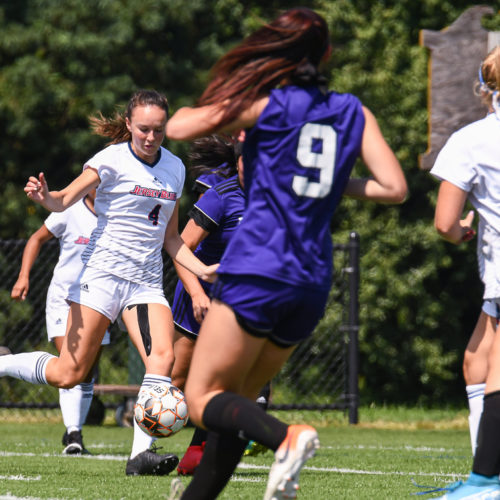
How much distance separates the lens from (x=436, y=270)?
16703 millimetres

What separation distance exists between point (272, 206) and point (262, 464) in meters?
3.72

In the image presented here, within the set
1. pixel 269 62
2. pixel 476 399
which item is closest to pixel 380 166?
pixel 269 62

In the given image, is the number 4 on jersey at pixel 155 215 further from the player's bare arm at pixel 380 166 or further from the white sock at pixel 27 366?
the player's bare arm at pixel 380 166

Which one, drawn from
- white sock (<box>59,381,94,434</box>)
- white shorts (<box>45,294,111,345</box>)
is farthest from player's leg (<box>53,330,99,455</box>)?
white shorts (<box>45,294,111,345</box>)

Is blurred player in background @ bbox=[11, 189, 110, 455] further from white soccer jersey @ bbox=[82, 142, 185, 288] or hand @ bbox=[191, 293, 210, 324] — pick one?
hand @ bbox=[191, 293, 210, 324]

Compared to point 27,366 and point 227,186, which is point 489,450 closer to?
point 227,186

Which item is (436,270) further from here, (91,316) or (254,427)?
(254,427)

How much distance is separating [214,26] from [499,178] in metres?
16.5

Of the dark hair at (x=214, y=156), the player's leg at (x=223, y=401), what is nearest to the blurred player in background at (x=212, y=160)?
the dark hair at (x=214, y=156)

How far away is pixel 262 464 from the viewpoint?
21.9 feet

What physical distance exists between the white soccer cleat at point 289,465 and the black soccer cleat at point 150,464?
261cm

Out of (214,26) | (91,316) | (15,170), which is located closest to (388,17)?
(214,26)

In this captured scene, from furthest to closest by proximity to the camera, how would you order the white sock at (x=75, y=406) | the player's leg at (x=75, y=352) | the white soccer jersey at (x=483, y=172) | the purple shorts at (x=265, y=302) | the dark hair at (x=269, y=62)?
the white sock at (x=75, y=406)
the player's leg at (x=75, y=352)
the white soccer jersey at (x=483, y=172)
the dark hair at (x=269, y=62)
the purple shorts at (x=265, y=302)

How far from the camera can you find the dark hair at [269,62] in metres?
3.34
